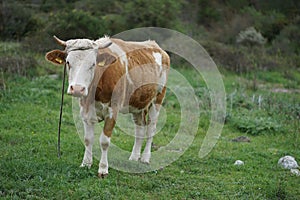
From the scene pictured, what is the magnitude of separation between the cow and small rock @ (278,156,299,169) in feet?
7.53

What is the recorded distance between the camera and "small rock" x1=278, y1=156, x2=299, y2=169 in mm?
7688

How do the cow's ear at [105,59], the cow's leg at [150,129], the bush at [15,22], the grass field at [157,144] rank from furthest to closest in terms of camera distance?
the bush at [15,22]
the cow's leg at [150,129]
the cow's ear at [105,59]
the grass field at [157,144]

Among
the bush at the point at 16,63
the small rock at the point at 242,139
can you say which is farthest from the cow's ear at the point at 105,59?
the bush at the point at 16,63

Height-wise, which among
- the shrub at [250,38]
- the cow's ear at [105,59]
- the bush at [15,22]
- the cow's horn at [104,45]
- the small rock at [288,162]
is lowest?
the shrub at [250,38]

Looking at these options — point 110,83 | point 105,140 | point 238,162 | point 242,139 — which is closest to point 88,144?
point 105,140

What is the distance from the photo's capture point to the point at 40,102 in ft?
35.1

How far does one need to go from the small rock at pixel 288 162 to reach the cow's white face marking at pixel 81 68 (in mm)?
3769

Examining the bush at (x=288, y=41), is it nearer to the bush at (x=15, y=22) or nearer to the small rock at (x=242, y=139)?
the bush at (x=15, y=22)

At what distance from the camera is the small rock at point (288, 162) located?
769cm

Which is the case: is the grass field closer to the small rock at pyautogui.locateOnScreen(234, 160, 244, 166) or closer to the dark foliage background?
the small rock at pyautogui.locateOnScreen(234, 160, 244, 166)

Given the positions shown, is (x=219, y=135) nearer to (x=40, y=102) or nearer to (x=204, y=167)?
(x=204, y=167)

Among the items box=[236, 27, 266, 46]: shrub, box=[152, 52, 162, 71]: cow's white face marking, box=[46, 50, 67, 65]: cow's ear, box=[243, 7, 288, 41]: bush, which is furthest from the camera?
box=[243, 7, 288, 41]: bush

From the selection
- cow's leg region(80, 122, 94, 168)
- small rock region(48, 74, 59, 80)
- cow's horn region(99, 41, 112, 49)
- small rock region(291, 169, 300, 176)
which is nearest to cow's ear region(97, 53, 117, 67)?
cow's horn region(99, 41, 112, 49)

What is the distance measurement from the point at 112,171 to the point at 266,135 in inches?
182
